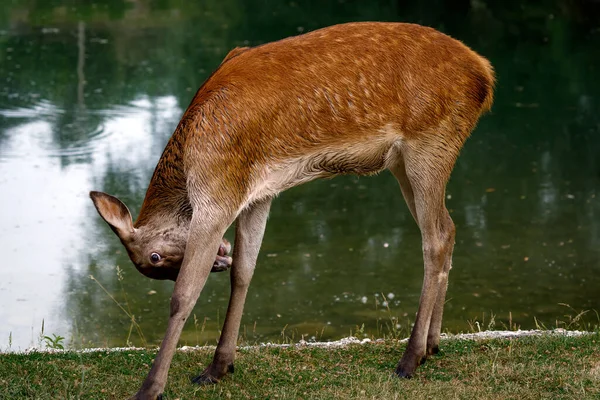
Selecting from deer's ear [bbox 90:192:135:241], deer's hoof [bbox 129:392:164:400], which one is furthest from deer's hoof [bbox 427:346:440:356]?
deer's ear [bbox 90:192:135:241]

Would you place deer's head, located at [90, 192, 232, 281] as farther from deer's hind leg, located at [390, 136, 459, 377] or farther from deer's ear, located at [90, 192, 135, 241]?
deer's hind leg, located at [390, 136, 459, 377]

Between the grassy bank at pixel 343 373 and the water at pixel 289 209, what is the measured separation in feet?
5.05

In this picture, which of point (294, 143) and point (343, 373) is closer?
point (294, 143)

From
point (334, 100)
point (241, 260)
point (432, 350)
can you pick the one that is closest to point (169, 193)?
point (241, 260)

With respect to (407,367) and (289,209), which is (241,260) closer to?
(407,367)

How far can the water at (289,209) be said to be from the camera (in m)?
8.56

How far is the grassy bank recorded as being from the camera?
17.7 ft

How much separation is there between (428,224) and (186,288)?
1.48 meters

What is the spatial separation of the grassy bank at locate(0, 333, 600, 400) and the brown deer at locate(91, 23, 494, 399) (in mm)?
213

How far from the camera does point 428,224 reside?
579 cm

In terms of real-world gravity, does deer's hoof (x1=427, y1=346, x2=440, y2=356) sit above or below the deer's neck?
below

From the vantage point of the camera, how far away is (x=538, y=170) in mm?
12344

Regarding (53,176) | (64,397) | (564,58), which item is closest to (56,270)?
(53,176)

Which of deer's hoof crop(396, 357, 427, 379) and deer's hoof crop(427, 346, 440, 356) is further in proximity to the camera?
deer's hoof crop(427, 346, 440, 356)
